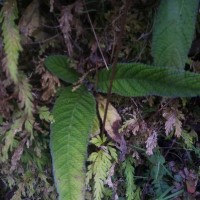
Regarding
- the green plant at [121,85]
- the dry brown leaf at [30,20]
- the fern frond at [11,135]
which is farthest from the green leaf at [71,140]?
the dry brown leaf at [30,20]

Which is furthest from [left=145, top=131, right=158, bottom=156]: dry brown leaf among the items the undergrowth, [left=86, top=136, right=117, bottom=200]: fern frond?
[left=86, top=136, right=117, bottom=200]: fern frond

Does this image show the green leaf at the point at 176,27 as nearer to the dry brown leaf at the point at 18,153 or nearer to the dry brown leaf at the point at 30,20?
the dry brown leaf at the point at 30,20

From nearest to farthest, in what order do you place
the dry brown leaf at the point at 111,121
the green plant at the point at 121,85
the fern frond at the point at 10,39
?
1. the fern frond at the point at 10,39
2. the green plant at the point at 121,85
3. the dry brown leaf at the point at 111,121

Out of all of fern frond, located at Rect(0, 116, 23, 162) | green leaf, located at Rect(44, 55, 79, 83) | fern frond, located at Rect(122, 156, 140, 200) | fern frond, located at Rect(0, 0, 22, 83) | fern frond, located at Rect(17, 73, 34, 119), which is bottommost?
fern frond, located at Rect(122, 156, 140, 200)

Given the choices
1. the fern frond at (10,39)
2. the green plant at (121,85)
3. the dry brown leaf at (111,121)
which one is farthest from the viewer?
the dry brown leaf at (111,121)

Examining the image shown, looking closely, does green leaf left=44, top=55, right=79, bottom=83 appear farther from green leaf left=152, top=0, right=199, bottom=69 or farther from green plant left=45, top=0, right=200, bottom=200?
green leaf left=152, top=0, right=199, bottom=69

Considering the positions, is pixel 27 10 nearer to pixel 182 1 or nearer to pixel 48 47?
pixel 48 47

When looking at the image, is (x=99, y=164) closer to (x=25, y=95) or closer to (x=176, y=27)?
(x=25, y=95)
